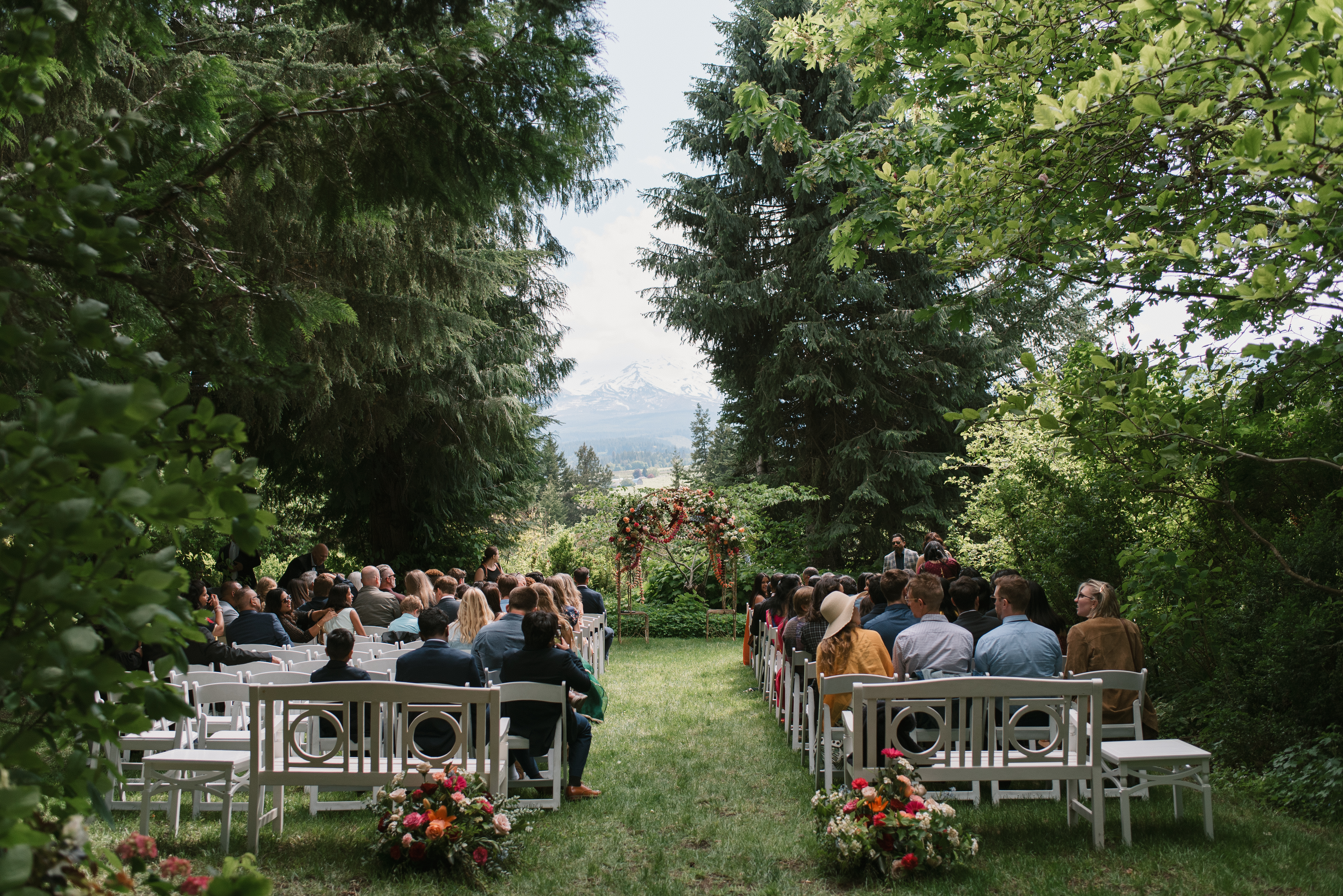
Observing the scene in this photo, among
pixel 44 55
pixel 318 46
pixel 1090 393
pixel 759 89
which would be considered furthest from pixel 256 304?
pixel 318 46

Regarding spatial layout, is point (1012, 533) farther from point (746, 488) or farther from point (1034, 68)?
point (746, 488)

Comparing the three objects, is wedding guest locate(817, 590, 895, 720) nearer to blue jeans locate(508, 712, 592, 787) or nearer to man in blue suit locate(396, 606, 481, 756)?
blue jeans locate(508, 712, 592, 787)

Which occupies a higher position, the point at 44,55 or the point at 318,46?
the point at 318,46

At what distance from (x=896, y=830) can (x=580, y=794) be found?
2.51m

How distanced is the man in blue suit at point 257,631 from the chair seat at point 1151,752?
6940 millimetres

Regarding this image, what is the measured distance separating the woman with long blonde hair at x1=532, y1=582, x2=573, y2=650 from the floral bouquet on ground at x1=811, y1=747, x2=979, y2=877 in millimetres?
2594

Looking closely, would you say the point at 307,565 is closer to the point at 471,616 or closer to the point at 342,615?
the point at 342,615

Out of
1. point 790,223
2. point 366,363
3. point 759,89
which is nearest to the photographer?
point 759,89

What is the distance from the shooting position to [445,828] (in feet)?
14.5

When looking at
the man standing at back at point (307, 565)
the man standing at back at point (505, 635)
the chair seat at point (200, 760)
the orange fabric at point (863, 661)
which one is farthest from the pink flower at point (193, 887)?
the man standing at back at point (307, 565)

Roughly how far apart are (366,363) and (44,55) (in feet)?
33.2

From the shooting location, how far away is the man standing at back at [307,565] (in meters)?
12.8

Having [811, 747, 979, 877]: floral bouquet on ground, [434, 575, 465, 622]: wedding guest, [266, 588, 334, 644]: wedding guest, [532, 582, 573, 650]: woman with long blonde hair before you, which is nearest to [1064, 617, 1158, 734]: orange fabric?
[811, 747, 979, 877]: floral bouquet on ground

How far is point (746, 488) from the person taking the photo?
20.8m
